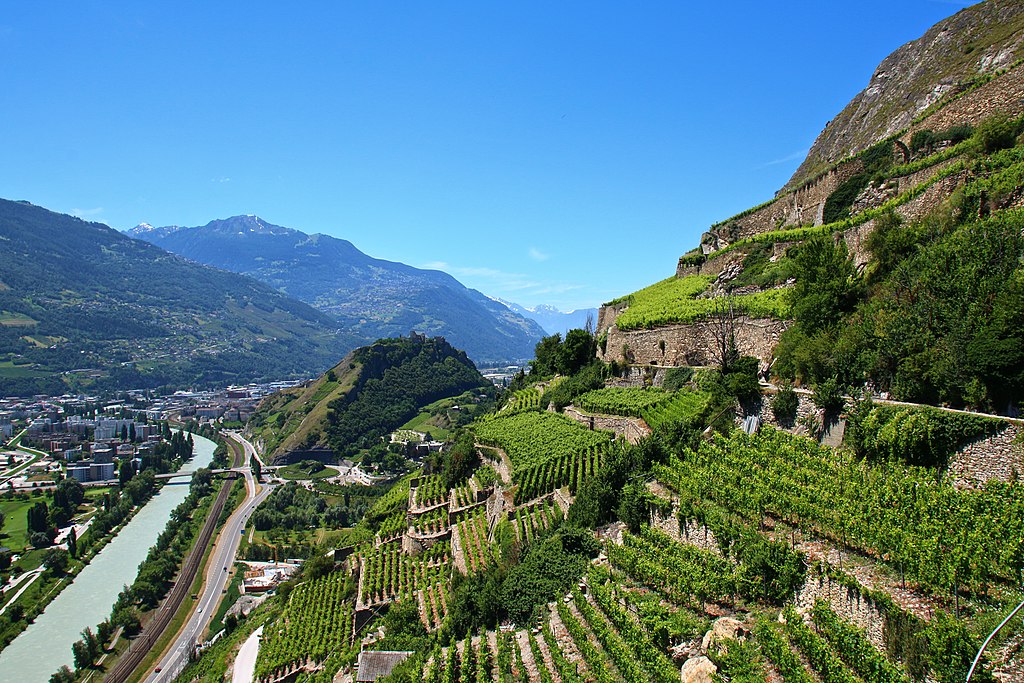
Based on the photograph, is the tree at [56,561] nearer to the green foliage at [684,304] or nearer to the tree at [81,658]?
the tree at [81,658]

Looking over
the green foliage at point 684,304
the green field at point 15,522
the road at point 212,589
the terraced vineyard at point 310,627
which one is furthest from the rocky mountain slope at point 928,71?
the green field at point 15,522

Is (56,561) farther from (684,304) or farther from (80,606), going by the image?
(684,304)

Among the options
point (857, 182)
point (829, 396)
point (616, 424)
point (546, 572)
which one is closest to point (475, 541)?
point (616, 424)

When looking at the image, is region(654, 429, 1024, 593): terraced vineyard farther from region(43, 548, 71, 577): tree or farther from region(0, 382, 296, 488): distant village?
region(0, 382, 296, 488): distant village

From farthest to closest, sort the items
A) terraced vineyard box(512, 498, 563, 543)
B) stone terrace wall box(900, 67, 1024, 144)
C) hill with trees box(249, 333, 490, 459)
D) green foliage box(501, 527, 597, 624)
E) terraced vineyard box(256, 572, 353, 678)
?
hill with trees box(249, 333, 490, 459) < terraced vineyard box(256, 572, 353, 678) < stone terrace wall box(900, 67, 1024, 144) < terraced vineyard box(512, 498, 563, 543) < green foliage box(501, 527, 597, 624)

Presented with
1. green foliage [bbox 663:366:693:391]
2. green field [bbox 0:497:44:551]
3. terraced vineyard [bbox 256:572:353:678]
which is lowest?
green field [bbox 0:497:44:551]

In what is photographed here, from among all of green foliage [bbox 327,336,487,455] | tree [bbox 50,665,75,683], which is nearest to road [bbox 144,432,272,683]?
tree [bbox 50,665,75,683]

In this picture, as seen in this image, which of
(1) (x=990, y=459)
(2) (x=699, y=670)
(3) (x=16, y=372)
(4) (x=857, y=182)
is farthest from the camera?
(3) (x=16, y=372)
